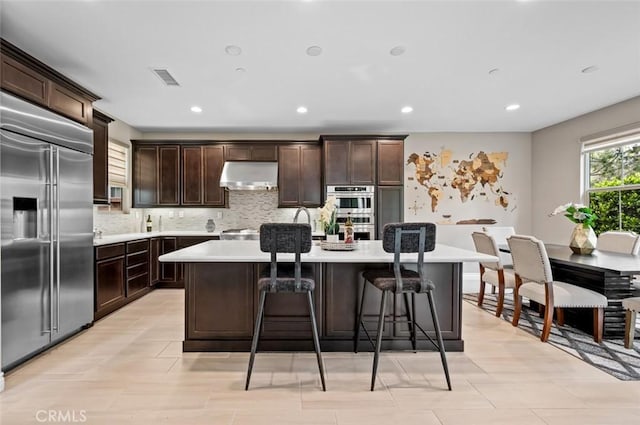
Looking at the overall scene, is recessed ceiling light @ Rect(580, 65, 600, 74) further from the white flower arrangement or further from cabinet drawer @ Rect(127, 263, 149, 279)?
cabinet drawer @ Rect(127, 263, 149, 279)

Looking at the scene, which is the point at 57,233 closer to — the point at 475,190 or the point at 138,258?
the point at 138,258

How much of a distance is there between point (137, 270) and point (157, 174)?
171 cm

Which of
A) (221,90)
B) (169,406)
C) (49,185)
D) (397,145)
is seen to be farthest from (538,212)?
(49,185)

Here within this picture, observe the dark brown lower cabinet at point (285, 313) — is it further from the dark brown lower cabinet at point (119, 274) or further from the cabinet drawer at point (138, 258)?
the cabinet drawer at point (138, 258)

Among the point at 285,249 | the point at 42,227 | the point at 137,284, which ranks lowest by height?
the point at 137,284

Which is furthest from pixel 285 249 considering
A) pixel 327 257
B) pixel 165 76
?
pixel 165 76

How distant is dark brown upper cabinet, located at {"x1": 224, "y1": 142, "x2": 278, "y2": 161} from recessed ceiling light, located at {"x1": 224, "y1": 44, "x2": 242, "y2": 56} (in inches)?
102

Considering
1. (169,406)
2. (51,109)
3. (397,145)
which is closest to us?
(169,406)

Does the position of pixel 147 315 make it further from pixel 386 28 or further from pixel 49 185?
pixel 386 28

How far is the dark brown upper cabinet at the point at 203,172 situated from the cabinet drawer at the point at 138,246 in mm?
975

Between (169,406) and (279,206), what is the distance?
3726 mm

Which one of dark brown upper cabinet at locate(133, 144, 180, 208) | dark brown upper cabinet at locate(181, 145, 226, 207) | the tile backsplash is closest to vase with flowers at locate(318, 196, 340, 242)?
the tile backsplash

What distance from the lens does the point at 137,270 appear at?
4.47 m

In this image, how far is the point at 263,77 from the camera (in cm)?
336
